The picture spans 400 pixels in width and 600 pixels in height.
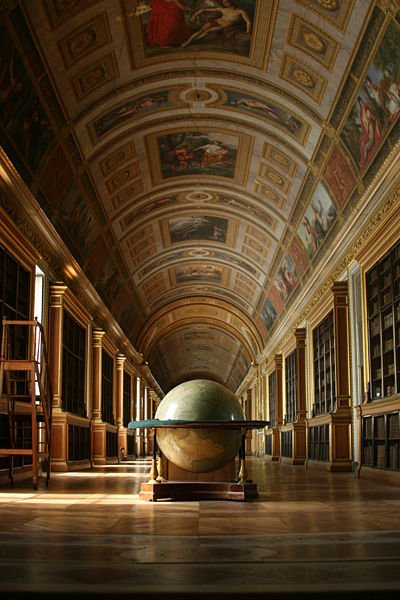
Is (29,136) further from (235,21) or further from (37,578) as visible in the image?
(37,578)

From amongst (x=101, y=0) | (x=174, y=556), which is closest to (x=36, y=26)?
(x=101, y=0)

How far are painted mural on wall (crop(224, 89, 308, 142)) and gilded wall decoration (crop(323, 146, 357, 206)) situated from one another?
113 cm

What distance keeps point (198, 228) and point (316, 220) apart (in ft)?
30.0

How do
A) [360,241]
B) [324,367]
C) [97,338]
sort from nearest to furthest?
[360,241] < [324,367] < [97,338]

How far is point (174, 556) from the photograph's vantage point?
5.17 m

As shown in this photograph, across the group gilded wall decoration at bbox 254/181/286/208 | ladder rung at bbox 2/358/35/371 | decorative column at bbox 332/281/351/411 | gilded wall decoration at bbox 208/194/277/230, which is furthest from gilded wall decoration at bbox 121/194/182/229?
ladder rung at bbox 2/358/35/371

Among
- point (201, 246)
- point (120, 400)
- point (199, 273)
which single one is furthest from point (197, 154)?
point (120, 400)

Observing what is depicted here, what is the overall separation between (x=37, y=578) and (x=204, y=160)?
20.5 meters

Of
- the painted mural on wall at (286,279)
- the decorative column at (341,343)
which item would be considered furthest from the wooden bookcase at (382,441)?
the painted mural on wall at (286,279)

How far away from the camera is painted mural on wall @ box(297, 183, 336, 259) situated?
66.9ft

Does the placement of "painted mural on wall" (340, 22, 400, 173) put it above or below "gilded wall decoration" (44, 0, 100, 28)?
below

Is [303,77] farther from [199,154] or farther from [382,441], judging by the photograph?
[382,441]

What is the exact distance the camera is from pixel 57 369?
1989 centimetres

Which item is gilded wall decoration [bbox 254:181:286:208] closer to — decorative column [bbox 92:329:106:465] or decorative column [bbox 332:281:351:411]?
decorative column [bbox 332:281:351:411]
